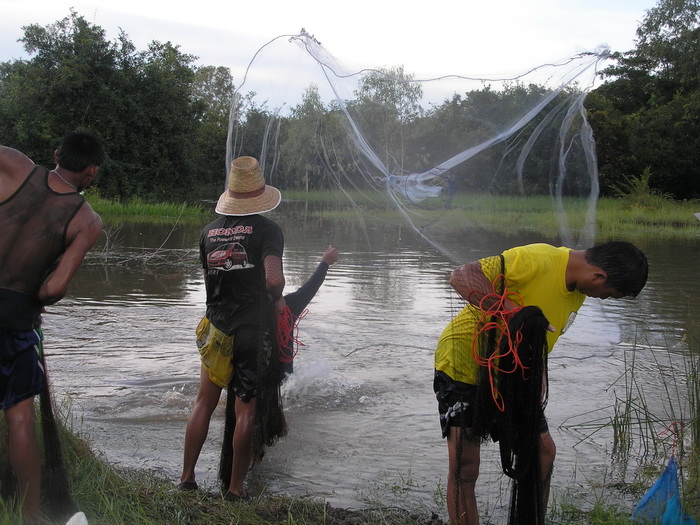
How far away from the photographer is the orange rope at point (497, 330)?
3084 millimetres

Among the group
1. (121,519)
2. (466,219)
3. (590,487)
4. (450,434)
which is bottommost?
(590,487)

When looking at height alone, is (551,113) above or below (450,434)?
above

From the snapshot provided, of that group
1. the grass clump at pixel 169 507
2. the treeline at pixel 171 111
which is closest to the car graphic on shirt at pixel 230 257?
the grass clump at pixel 169 507

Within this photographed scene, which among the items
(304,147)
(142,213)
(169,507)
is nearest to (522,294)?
(169,507)

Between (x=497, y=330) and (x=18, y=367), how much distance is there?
2.09 m

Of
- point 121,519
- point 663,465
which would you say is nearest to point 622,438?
point 663,465

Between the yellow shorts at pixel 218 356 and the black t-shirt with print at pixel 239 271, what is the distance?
2.1 inches

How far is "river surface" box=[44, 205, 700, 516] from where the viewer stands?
461cm

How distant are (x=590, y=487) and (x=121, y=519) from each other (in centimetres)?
278

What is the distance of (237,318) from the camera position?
3.99 m

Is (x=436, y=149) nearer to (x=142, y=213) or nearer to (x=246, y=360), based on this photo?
(x=246, y=360)

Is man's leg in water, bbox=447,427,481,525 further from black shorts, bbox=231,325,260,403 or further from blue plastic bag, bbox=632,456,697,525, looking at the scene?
black shorts, bbox=231,325,260,403

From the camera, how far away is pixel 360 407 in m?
5.86

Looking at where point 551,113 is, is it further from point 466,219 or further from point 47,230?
point 47,230
